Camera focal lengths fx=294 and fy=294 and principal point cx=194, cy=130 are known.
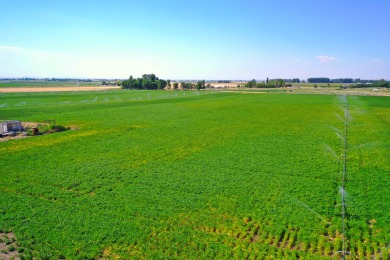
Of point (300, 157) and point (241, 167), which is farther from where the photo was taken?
point (300, 157)

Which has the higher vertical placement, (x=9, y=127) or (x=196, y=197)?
(x=9, y=127)

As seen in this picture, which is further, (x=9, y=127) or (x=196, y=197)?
(x=9, y=127)

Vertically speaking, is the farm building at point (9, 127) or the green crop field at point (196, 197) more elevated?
the farm building at point (9, 127)

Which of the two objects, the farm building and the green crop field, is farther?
the farm building

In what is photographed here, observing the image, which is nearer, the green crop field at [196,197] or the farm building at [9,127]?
the green crop field at [196,197]

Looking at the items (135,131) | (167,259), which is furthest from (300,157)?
(135,131)

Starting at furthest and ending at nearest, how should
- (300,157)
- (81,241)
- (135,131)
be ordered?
(135,131)
(300,157)
(81,241)

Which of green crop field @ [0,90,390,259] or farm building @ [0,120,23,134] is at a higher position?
farm building @ [0,120,23,134]

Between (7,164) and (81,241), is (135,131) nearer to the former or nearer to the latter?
(7,164)
